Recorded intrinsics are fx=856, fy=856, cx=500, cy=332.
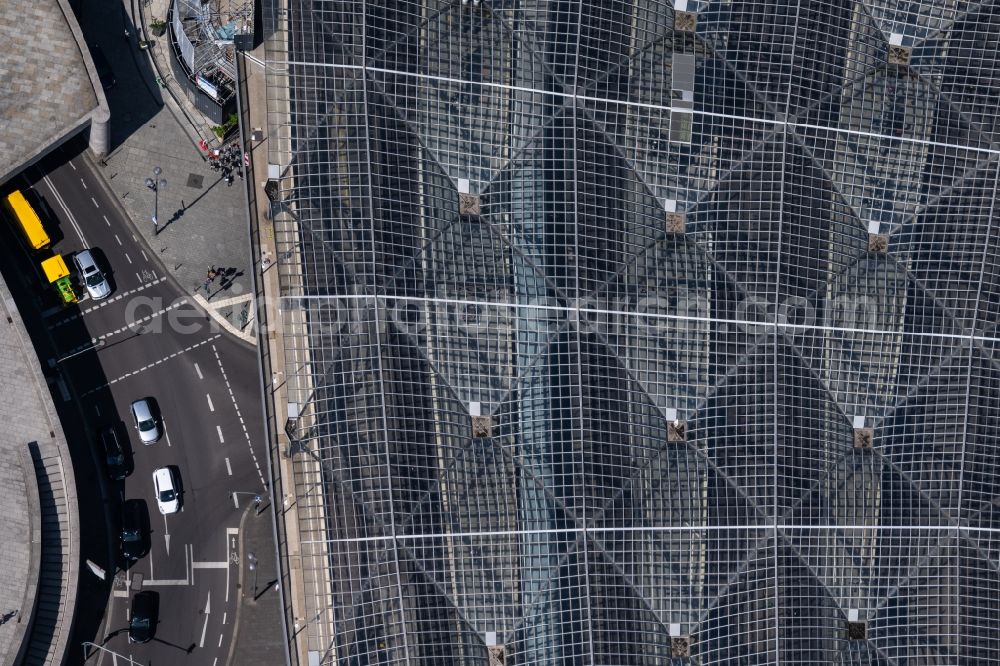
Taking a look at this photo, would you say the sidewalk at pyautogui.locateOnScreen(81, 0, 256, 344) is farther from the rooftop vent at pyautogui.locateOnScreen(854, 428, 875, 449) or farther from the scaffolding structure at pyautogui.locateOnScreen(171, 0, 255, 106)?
the rooftop vent at pyautogui.locateOnScreen(854, 428, 875, 449)

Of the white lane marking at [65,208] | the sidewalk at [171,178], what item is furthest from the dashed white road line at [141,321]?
the white lane marking at [65,208]

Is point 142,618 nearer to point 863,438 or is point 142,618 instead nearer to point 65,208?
point 65,208

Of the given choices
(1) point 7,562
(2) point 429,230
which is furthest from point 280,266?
(1) point 7,562

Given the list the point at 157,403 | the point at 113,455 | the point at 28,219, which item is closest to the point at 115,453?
the point at 113,455

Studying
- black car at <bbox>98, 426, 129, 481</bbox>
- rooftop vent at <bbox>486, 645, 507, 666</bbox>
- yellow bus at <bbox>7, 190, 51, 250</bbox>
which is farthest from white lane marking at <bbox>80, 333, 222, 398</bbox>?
rooftop vent at <bbox>486, 645, 507, 666</bbox>

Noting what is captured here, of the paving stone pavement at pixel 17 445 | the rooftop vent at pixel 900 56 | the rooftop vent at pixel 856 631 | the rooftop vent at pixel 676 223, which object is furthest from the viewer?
the paving stone pavement at pixel 17 445

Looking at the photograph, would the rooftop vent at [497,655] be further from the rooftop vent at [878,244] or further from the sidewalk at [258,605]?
the rooftop vent at [878,244]
